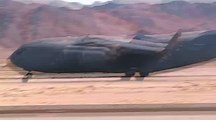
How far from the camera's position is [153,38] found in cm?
758

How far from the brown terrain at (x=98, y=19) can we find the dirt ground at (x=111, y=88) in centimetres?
29

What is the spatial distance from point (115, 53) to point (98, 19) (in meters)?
0.35

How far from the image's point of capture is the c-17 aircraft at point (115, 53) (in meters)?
7.52

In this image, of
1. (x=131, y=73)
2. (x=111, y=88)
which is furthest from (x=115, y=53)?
(x=111, y=88)

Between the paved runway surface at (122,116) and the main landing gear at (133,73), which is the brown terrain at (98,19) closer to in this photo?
the main landing gear at (133,73)

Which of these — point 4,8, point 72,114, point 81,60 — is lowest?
point 72,114

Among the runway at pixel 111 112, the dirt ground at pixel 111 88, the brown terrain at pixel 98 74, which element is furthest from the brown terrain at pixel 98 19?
the runway at pixel 111 112

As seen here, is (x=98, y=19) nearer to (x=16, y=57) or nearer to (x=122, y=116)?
(x=16, y=57)

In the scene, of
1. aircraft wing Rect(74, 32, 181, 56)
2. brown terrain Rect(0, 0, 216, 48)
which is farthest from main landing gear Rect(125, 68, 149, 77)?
brown terrain Rect(0, 0, 216, 48)

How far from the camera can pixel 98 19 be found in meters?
7.62

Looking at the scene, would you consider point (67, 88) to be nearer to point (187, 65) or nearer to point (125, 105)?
point (125, 105)

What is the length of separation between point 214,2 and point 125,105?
125 cm

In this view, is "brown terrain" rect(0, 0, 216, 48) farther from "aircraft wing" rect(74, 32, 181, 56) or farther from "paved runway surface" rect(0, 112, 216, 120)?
"paved runway surface" rect(0, 112, 216, 120)

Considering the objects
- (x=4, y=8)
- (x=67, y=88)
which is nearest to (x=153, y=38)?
(x=67, y=88)
